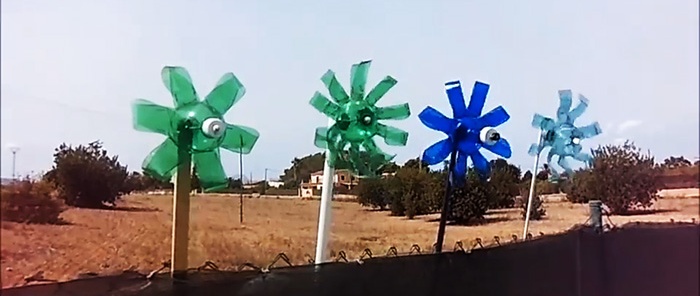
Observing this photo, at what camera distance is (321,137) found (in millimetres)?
1895

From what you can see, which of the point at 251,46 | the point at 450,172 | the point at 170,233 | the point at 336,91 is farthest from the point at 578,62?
the point at 170,233

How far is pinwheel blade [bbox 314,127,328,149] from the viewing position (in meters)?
1.89

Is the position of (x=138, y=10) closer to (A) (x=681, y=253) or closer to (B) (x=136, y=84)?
(B) (x=136, y=84)

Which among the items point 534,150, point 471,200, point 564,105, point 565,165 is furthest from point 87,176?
point 565,165

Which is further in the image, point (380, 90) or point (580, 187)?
point (580, 187)

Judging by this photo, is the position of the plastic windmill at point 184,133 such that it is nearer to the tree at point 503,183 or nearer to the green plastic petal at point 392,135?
the green plastic petal at point 392,135

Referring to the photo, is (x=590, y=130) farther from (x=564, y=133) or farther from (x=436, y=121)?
(x=436, y=121)

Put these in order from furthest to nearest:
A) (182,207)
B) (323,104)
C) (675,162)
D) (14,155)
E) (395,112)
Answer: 1. (675,162)
2. (395,112)
3. (323,104)
4. (182,207)
5. (14,155)

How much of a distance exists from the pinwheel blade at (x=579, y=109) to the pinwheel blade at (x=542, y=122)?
92 millimetres

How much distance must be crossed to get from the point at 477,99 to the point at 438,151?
18 cm

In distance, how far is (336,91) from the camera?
6.16ft

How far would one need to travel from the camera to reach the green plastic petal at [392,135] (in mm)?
1970

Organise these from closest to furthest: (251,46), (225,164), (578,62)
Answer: (225,164) → (251,46) → (578,62)

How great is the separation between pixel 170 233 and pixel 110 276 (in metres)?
0.20
